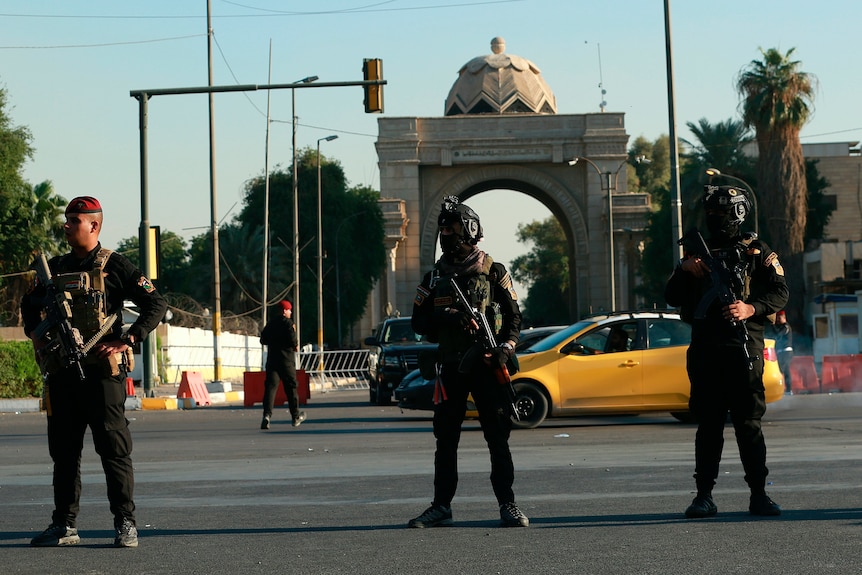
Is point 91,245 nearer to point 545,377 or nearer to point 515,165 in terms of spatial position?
point 545,377

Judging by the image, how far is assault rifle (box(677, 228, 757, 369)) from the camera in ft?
25.4

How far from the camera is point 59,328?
7062 mm

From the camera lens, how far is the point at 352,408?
88.7ft

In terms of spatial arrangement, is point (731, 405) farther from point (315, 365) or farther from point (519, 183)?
point (519, 183)

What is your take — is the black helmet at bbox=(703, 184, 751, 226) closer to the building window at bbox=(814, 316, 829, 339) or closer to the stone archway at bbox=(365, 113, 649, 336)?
the building window at bbox=(814, 316, 829, 339)

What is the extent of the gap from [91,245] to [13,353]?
20359mm

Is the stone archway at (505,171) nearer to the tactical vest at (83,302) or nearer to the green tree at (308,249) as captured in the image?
the green tree at (308,249)

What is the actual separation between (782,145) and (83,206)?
46499 mm

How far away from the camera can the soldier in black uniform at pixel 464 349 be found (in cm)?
773

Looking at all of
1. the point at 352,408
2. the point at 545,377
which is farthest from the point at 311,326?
the point at 545,377

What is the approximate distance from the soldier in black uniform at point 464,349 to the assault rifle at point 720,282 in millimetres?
1042

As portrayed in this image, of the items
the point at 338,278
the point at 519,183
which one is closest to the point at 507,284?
the point at 338,278

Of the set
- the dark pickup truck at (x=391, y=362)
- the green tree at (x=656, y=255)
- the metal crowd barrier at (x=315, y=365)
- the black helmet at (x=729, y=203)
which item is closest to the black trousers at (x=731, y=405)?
the black helmet at (x=729, y=203)

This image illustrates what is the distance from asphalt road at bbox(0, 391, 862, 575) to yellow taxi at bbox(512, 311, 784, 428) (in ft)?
3.63
